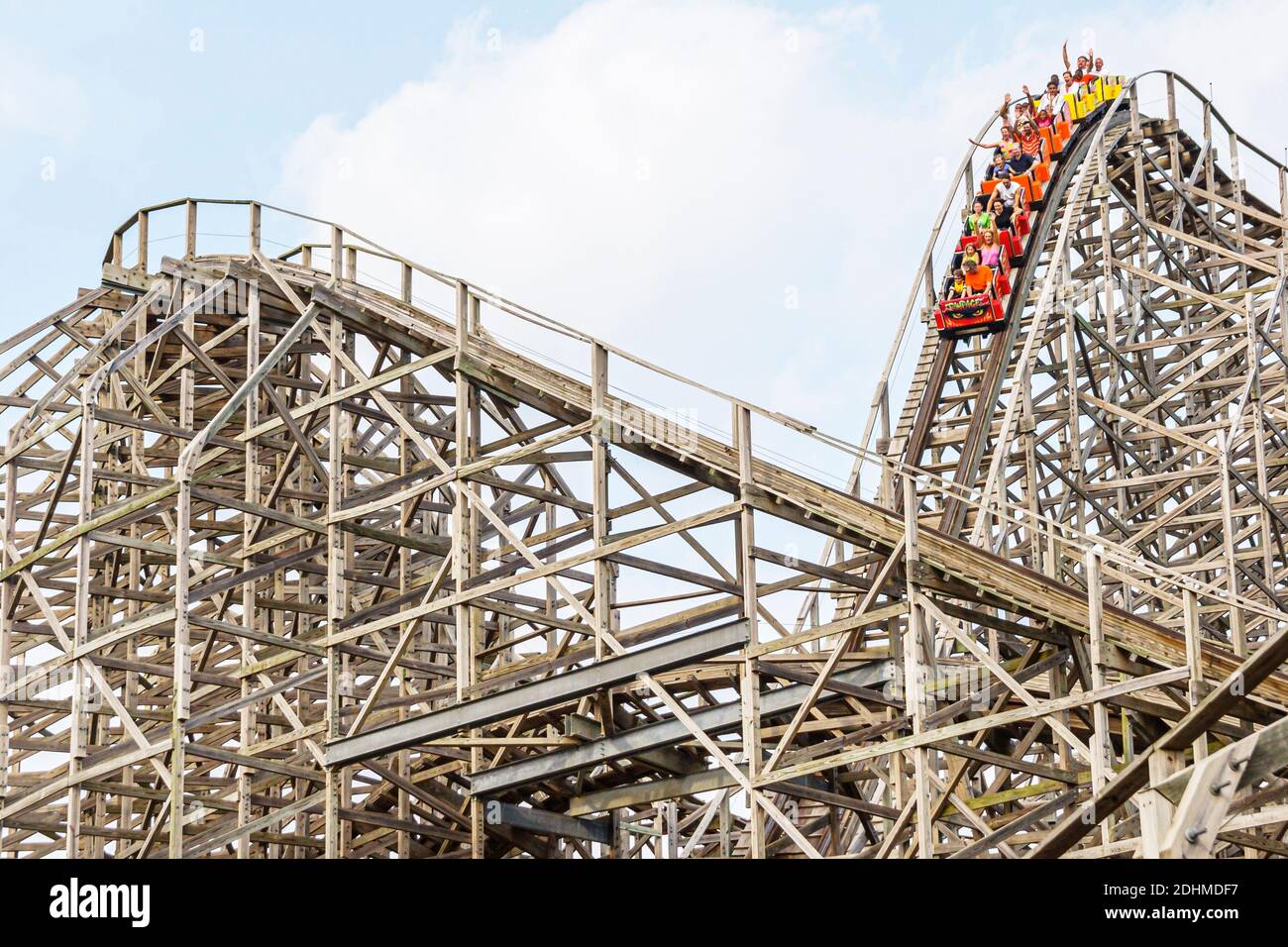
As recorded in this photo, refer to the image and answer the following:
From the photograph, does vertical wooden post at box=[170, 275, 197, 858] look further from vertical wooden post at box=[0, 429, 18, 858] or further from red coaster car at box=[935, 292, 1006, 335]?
red coaster car at box=[935, 292, 1006, 335]

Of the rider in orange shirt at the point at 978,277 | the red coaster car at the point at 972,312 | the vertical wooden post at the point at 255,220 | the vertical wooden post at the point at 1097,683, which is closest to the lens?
the vertical wooden post at the point at 1097,683

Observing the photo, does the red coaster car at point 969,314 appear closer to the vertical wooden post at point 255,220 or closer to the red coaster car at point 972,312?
the red coaster car at point 972,312

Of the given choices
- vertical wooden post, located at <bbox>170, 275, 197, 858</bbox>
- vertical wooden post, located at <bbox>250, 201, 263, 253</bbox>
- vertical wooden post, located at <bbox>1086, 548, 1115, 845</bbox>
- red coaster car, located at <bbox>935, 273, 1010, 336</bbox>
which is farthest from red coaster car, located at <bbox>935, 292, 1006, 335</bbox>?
vertical wooden post, located at <bbox>1086, 548, 1115, 845</bbox>

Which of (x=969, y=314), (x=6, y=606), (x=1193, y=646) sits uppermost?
(x=969, y=314)

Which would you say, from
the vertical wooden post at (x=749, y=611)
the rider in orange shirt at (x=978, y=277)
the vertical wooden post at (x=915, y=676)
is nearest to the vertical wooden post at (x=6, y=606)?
the vertical wooden post at (x=749, y=611)

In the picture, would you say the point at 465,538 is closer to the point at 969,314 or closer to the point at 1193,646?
the point at 1193,646

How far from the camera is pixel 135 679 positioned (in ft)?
84.4

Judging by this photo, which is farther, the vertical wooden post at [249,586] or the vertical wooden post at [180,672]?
the vertical wooden post at [249,586]

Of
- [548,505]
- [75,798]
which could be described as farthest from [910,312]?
[75,798]

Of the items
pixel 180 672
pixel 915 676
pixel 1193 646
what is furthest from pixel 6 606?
pixel 1193 646

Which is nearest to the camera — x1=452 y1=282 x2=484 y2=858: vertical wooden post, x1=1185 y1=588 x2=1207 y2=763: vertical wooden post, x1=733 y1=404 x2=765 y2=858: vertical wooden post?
x1=1185 y1=588 x2=1207 y2=763: vertical wooden post

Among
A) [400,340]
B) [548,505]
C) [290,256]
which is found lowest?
[548,505]
